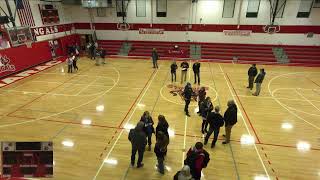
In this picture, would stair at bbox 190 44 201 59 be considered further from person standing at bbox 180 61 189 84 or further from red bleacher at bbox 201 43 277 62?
person standing at bbox 180 61 189 84

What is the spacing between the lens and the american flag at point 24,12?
17391 millimetres

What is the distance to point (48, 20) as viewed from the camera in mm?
20969

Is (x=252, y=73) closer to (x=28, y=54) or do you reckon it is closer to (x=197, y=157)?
(x=197, y=157)

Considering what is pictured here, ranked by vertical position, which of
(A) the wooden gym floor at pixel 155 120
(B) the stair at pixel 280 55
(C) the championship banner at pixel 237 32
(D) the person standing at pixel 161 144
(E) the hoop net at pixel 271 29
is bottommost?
(A) the wooden gym floor at pixel 155 120

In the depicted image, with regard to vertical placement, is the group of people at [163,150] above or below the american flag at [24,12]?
below

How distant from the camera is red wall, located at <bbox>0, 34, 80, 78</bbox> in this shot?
15927 mm

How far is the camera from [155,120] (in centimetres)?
988

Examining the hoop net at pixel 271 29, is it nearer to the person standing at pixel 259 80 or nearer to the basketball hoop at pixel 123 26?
the person standing at pixel 259 80

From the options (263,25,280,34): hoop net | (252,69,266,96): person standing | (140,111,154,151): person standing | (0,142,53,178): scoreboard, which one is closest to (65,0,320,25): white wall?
(263,25,280,34): hoop net

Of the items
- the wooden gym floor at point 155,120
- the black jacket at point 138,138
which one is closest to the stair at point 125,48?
the wooden gym floor at point 155,120

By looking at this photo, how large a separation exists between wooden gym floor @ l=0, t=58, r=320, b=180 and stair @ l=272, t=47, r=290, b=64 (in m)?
4.04

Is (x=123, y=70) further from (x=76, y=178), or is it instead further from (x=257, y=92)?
(x=76, y=178)

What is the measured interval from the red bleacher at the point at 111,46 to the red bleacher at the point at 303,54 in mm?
17327

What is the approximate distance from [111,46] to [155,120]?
660 inches
